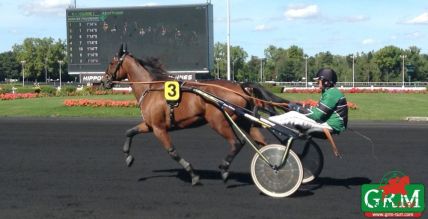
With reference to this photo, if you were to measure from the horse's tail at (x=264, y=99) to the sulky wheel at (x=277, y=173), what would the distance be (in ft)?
3.07

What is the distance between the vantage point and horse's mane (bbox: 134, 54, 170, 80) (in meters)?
8.96

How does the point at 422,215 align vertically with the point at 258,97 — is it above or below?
below

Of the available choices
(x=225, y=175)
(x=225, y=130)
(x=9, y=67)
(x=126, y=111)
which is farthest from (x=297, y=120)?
(x=9, y=67)

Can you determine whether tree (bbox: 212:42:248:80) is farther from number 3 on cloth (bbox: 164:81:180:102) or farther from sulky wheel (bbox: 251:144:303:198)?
sulky wheel (bbox: 251:144:303:198)

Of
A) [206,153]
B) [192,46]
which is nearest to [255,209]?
[206,153]

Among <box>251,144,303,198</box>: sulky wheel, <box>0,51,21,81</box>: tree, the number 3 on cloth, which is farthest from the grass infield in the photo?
<box>0,51,21,81</box>: tree

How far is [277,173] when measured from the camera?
7449 millimetres

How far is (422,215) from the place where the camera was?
6363 mm

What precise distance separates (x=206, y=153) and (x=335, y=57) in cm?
8933

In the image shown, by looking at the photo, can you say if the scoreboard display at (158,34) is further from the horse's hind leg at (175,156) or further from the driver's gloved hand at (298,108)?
the driver's gloved hand at (298,108)

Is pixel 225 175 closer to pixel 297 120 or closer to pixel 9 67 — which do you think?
pixel 297 120

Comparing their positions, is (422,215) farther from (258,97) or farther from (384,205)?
(258,97)

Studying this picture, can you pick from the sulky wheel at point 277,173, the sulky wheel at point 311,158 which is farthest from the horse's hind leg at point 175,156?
the sulky wheel at point 311,158

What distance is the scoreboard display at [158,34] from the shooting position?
36.1m
